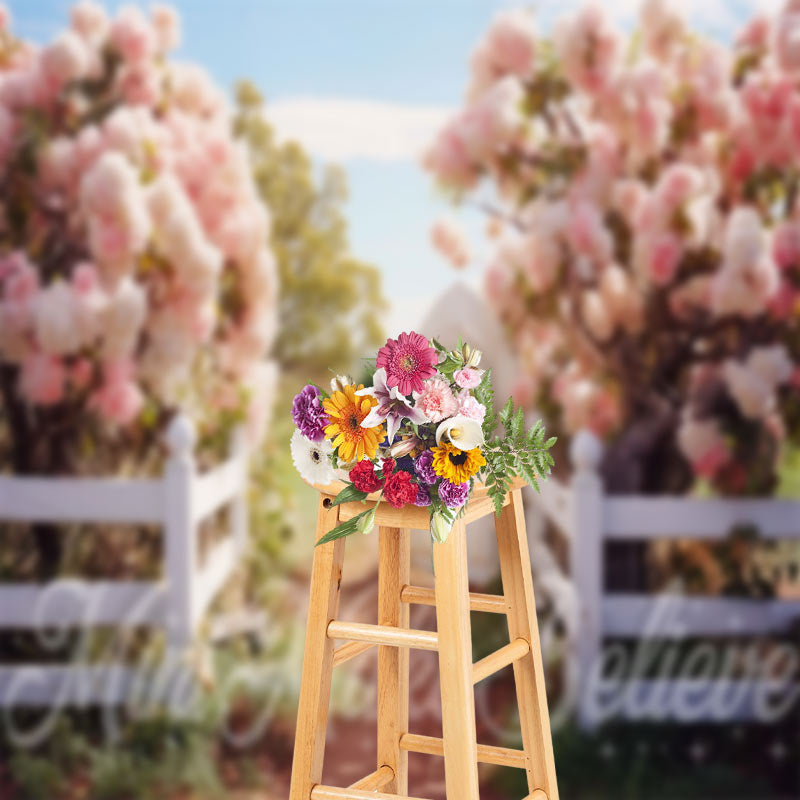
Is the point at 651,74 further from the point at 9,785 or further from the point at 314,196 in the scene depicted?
the point at 9,785

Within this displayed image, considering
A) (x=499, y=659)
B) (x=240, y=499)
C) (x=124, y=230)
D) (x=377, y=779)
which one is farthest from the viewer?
(x=240, y=499)

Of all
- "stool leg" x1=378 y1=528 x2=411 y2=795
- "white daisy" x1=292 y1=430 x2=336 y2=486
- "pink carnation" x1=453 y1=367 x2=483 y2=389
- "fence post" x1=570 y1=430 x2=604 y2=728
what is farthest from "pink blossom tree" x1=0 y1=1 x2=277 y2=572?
"pink carnation" x1=453 y1=367 x2=483 y2=389

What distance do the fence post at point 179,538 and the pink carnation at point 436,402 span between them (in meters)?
1.95

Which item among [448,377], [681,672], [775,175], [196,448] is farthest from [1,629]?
[775,175]

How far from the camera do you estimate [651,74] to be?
3.14 metres

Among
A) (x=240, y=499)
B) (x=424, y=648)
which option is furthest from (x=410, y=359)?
(x=240, y=499)

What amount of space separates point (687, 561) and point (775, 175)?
4.17ft

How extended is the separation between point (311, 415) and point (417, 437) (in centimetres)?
14

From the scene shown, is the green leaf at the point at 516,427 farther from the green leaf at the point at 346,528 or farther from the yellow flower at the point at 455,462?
the green leaf at the point at 346,528

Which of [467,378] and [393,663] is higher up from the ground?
[467,378]

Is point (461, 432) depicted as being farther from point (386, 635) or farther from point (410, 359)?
point (386, 635)

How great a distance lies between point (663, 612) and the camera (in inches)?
121

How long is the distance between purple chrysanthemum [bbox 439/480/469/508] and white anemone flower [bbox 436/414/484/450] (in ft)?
0.15

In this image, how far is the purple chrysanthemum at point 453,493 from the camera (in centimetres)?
119
